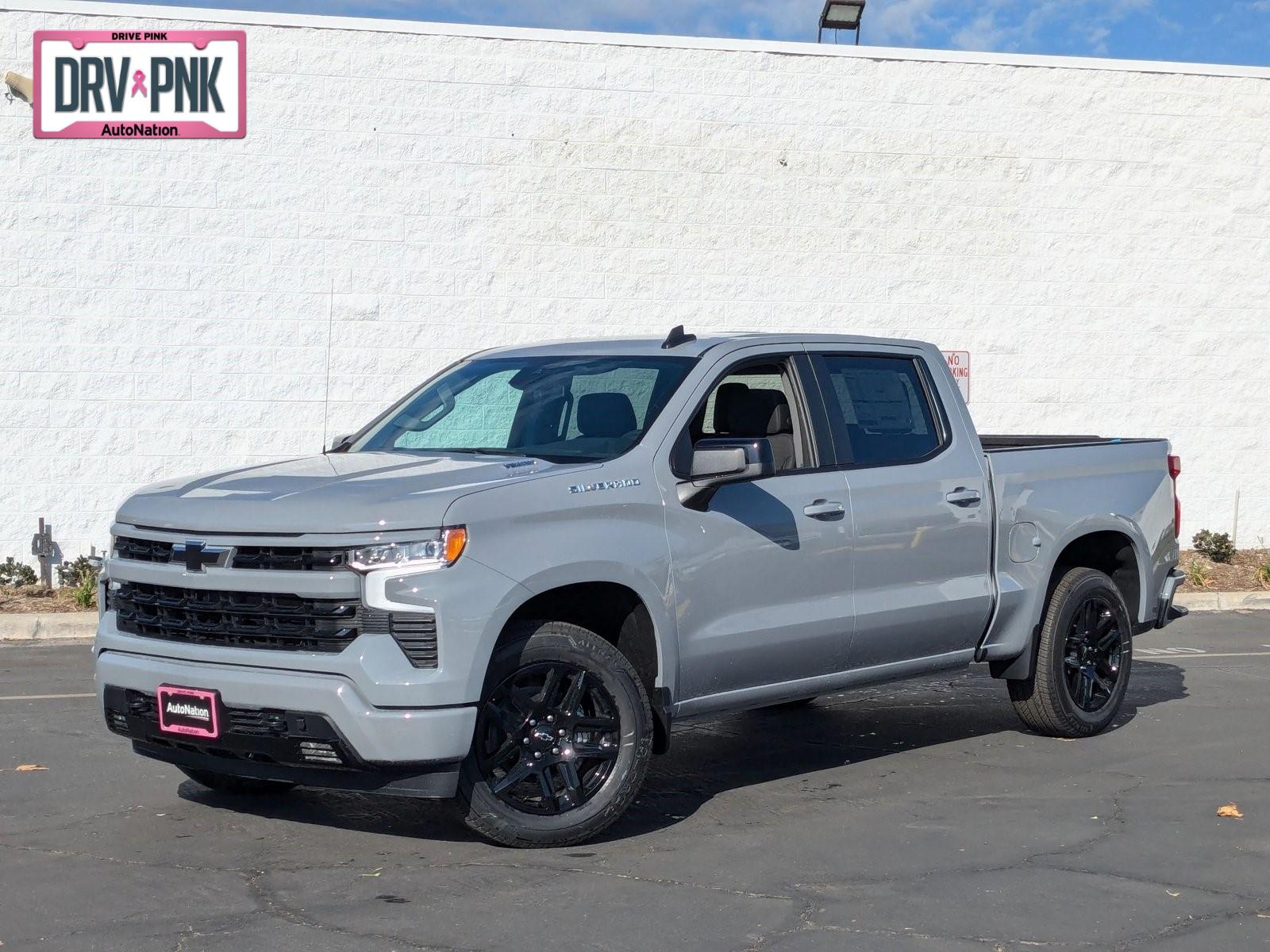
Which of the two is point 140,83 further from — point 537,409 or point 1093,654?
point 1093,654

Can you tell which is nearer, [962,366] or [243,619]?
[243,619]

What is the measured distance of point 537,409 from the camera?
6.96 m

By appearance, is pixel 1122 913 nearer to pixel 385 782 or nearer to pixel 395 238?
pixel 385 782

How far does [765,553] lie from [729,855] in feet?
4.36

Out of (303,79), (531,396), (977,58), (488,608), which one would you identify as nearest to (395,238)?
(303,79)

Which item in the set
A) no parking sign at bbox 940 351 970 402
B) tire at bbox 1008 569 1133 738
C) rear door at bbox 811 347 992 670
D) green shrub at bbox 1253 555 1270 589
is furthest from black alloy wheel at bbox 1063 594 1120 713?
no parking sign at bbox 940 351 970 402

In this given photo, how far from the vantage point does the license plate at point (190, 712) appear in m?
5.64

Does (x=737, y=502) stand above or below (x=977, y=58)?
below

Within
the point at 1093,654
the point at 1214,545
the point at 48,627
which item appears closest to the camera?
the point at 1093,654

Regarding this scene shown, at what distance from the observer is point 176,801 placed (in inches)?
266

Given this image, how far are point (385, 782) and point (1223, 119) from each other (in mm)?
14552

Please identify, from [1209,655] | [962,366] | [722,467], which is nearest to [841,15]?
[962,366]

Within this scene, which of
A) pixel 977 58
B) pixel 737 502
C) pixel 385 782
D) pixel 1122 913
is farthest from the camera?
pixel 977 58

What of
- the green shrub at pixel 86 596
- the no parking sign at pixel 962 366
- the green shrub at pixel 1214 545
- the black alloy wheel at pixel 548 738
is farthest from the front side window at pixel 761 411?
the green shrub at pixel 1214 545
